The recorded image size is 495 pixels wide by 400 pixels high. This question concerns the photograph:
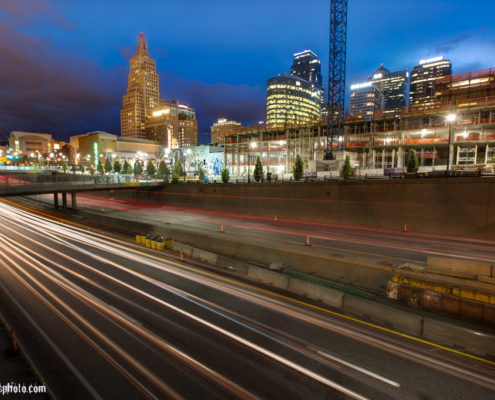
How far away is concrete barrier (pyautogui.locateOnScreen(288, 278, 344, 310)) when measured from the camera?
11578 millimetres

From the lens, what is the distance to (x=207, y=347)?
28.6 feet

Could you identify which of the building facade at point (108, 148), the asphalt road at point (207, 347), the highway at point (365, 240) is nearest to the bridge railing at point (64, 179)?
the highway at point (365, 240)

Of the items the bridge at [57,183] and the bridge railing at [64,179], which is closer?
the bridge at [57,183]

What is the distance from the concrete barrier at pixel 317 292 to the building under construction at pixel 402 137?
34008mm

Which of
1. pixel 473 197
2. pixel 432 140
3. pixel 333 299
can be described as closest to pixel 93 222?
pixel 333 299

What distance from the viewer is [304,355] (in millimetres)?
8344

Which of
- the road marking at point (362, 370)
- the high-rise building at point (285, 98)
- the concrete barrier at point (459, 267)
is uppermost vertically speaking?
the high-rise building at point (285, 98)

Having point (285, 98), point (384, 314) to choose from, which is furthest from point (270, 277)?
point (285, 98)

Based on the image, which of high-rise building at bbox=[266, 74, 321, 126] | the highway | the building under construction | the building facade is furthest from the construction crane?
high-rise building at bbox=[266, 74, 321, 126]

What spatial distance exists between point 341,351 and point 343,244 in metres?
13.3

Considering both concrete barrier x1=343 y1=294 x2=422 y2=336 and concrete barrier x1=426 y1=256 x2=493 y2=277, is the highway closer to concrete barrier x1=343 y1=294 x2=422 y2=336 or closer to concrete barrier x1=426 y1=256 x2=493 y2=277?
concrete barrier x1=426 y1=256 x2=493 y2=277

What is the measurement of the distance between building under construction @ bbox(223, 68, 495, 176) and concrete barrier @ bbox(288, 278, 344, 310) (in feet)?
112

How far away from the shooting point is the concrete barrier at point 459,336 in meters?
8.50

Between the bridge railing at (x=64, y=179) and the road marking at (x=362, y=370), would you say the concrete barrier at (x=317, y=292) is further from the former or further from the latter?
the bridge railing at (x=64, y=179)
